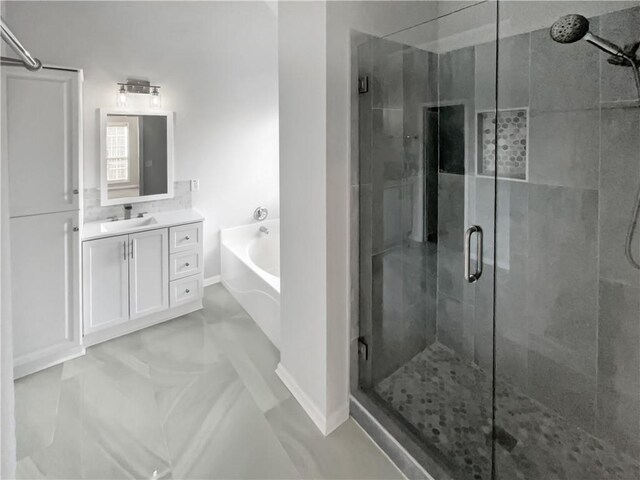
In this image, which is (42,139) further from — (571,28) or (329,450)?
(571,28)

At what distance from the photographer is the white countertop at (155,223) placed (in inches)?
102

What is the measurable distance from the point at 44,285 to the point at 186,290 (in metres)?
1.03

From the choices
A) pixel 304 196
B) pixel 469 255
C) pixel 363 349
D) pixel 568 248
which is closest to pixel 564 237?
pixel 568 248

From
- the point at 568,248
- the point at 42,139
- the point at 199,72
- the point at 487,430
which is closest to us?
the point at 487,430

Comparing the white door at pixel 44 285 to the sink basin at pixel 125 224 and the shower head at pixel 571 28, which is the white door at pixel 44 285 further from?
the shower head at pixel 571 28

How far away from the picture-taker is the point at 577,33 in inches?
53.5

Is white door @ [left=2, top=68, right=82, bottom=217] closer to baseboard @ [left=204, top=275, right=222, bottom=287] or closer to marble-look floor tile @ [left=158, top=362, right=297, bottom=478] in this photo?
marble-look floor tile @ [left=158, top=362, right=297, bottom=478]

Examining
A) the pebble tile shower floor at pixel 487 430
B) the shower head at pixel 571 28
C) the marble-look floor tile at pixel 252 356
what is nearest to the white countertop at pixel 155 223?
the marble-look floor tile at pixel 252 356

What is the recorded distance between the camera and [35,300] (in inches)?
88.1

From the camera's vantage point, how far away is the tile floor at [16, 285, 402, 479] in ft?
5.39

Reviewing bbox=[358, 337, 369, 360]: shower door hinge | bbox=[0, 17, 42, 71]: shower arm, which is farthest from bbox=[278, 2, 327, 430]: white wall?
bbox=[0, 17, 42, 71]: shower arm

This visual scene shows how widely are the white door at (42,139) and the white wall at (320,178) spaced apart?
1.39 metres

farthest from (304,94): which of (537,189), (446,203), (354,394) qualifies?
(354,394)

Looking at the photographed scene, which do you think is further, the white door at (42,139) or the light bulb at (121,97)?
the light bulb at (121,97)
